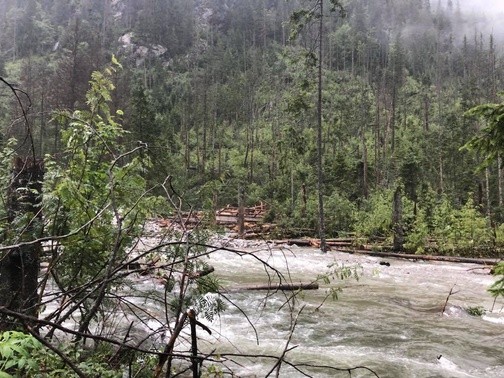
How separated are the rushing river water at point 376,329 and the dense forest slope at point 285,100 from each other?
219 cm

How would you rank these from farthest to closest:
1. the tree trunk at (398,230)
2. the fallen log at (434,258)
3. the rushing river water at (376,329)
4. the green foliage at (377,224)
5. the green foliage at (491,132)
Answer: the green foliage at (377,224)
the tree trunk at (398,230)
the fallen log at (434,258)
the rushing river water at (376,329)
the green foliage at (491,132)

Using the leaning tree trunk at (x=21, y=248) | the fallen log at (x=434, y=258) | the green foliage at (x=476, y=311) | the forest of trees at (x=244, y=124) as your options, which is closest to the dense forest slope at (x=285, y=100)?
the forest of trees at (x=244, y=124)

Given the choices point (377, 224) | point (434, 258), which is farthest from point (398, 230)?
point (377, 224)

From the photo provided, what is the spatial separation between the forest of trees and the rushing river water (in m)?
1.57

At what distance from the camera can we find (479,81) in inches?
2522

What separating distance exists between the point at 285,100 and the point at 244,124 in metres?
33.6

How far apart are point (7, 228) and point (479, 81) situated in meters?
70.2

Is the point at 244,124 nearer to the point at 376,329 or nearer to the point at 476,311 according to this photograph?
the point at 476,311

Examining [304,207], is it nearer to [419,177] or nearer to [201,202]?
[419,177]

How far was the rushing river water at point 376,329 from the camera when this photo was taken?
19.2ft

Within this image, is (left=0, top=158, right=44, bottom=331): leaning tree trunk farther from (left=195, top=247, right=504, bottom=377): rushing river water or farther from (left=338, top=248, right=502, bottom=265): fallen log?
(left=338, top=248, right=502, bottom=265): fallen log

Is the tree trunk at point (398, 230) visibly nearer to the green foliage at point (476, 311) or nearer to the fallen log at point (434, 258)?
the fallen log at point (434, 258)

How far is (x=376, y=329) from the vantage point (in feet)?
24.6

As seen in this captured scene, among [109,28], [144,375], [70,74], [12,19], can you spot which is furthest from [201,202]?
[12,19]
